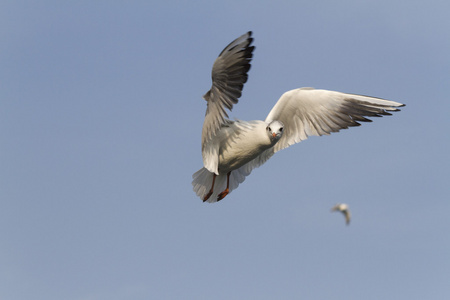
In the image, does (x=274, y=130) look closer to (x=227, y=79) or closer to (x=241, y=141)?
(x=241, y=141)

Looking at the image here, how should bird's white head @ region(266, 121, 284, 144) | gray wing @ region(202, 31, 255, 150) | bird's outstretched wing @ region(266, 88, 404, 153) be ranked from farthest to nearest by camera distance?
1. bird's outstretched wing @ region(266, 88, 404, 153)
2. bird's white head @ region(266, 121, 284, 144)
3. gray wing @ region(202, 31, 255, 150)

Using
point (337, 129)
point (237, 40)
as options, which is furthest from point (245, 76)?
point (337, 129)

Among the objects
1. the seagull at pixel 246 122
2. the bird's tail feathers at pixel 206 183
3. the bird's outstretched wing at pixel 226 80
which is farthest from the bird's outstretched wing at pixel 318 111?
the bird's outstretched wing at pixel 226 80

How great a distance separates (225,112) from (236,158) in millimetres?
1322

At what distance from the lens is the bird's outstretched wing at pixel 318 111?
13570 millimetres

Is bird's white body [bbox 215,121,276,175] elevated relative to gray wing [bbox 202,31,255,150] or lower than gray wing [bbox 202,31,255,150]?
lower

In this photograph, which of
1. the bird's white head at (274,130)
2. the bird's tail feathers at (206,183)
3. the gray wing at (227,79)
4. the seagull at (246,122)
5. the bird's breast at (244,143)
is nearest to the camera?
the gray wing at (227,79)

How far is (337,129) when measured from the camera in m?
13.6

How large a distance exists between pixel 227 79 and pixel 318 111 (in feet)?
9.34

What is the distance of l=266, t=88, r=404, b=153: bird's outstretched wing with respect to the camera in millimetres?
13570

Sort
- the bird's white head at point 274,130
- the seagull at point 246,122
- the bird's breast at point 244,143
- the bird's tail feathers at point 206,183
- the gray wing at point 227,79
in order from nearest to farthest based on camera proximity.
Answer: the gray wing at point 227,79
the seagull at point 246,122
the bird's white head at point 274,130
the bird's breast at point 244,143
the bird's tail feathers at point 206,183

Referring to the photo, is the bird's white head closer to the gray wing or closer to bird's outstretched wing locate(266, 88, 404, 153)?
the gray wing

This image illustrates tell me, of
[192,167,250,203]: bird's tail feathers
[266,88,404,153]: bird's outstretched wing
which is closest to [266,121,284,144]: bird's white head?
[266,88,404,153]: bird's outstretched wing

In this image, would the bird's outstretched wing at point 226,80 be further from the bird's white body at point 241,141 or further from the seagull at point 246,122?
the bird's white body at point 241,141
